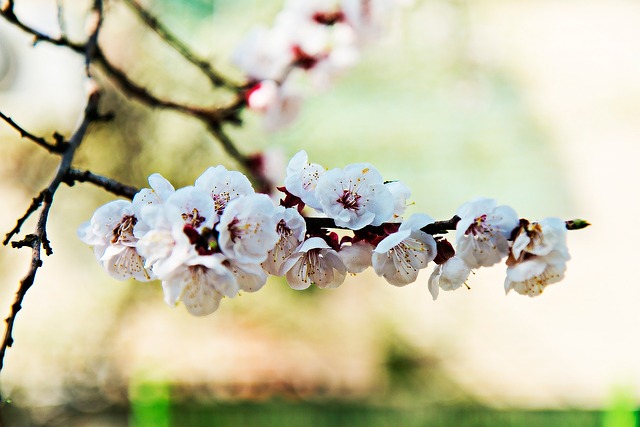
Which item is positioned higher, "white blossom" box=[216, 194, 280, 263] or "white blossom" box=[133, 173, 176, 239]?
"white blossom" box=[133, 173, 176, 239]

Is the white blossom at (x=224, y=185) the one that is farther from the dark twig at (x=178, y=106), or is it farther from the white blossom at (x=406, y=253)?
the dark twig at (x=178, y=106)

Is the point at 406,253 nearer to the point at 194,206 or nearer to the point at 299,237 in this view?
the point at 299,237

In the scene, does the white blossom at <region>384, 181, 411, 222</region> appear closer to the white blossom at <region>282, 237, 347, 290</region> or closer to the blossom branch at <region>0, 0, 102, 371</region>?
the white blossom at <region>282, 237, 347, 290</region>

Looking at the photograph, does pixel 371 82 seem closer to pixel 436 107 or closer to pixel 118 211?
pixel 436 107

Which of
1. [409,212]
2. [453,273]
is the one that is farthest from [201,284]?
[409,212]

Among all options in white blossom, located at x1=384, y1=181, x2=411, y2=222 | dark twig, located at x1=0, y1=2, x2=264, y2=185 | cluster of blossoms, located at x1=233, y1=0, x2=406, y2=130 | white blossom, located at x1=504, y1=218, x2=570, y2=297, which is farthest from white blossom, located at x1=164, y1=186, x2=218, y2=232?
cluster of blossoms, located at x1=233, y1=0, x2=406, y2=130

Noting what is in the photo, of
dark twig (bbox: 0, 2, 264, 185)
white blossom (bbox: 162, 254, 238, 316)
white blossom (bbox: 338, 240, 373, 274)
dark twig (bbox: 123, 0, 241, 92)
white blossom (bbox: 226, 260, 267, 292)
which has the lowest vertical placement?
white blossom (bbox: 162, 254, 238, 316)
